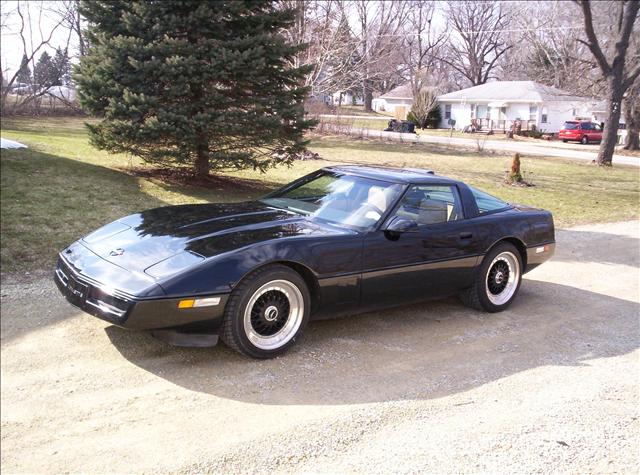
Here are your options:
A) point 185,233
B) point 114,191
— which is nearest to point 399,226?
point 185,233

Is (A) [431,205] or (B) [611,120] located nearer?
(A) [431,205]

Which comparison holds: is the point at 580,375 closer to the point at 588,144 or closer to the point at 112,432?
the point at 112,432

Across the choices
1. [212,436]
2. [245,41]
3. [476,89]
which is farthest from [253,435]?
[476,89]

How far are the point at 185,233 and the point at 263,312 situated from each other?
0.88 meters

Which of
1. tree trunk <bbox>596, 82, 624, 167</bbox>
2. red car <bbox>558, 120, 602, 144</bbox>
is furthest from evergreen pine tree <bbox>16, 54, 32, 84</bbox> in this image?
red car <bbox>558, 120, 602, 144</bbox>

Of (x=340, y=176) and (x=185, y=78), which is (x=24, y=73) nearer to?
(x=185, y=78)

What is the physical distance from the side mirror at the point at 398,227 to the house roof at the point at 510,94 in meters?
43.6

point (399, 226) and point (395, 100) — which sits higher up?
point (395, 100)

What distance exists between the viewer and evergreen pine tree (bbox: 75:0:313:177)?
31.9ft

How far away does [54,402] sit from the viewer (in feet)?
11.4

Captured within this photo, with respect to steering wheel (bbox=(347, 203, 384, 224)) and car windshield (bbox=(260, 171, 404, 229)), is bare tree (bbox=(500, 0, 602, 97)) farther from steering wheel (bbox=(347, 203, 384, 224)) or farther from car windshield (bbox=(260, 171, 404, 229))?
steering wheel (bbox=(347, 203, 384, 224))

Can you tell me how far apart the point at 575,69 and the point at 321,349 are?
1345 inches

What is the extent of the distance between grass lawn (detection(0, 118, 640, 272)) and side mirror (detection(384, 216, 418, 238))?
3.54 m

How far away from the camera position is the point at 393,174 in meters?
5.74
